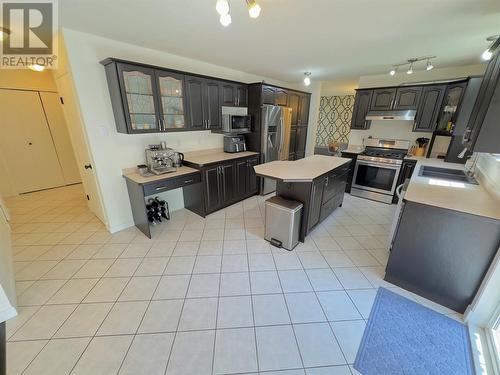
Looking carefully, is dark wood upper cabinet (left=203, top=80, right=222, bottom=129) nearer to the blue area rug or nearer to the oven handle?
the oven handle

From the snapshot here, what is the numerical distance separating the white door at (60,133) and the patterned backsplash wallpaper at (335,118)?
883cm

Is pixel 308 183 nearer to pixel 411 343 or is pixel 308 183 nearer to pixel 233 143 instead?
pixel 411 343

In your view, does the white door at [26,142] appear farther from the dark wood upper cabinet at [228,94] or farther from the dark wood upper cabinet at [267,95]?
the dark wood upper cabinet at [267,95]

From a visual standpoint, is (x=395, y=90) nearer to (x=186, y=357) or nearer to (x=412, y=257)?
(x=412, y=257)

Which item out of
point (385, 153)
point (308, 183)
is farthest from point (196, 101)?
point (385, 153)

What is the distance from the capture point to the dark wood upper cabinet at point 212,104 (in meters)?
3.15

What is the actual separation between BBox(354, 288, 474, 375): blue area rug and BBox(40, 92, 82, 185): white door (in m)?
6.15

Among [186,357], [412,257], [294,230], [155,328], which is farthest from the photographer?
[294,230]

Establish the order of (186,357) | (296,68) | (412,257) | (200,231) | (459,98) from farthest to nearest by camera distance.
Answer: (296,68) < (459,98) < (200,231) < (412,257) < (186,357)

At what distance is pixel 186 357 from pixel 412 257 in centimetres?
207

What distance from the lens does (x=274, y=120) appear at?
3953 mm

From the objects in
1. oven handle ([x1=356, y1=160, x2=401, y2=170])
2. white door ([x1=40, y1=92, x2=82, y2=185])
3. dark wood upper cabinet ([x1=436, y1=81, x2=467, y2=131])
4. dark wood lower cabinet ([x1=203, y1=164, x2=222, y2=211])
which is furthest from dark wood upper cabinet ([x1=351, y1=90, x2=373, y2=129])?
white door ([x1=40, y1=92, x2=82, y2=185])

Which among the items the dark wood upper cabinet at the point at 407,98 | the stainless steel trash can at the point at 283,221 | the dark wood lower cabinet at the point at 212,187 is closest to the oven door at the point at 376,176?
the dark wood upper cabinet at the point at 407,98

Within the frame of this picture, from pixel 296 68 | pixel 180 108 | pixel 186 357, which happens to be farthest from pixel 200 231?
pixel 296 68
